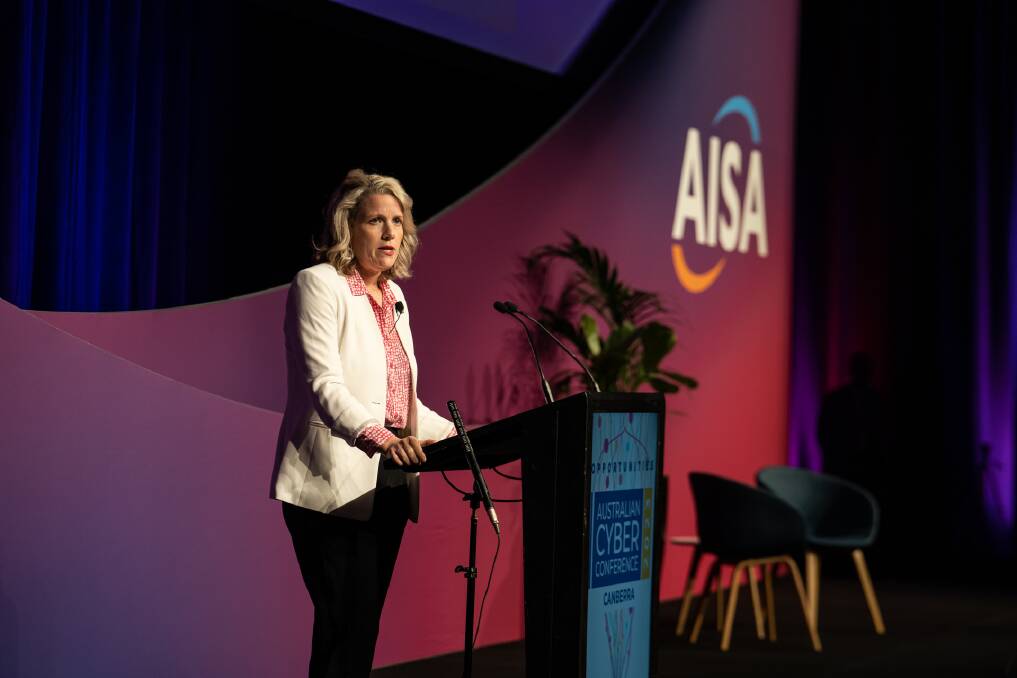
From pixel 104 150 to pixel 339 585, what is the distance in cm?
203

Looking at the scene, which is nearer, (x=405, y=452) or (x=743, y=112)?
(x=405, y=452)

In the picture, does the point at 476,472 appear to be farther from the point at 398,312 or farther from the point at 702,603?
the point at 702,603

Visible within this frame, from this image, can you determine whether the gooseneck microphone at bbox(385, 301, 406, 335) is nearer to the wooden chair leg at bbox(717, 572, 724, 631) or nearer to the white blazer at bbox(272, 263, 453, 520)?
the white blazer at bbox(272, 263, 453, 520)

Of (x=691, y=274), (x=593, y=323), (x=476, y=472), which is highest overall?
(x=691, y=274)

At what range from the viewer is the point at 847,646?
19.2ft

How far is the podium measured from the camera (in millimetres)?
2635

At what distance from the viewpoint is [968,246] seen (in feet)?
29.7

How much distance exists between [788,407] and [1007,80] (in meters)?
3.00

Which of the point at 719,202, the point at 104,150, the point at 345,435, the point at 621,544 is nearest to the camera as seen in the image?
the point at 345,435

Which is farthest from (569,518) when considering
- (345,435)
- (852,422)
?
(852,422)

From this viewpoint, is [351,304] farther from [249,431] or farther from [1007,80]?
[1007,80]

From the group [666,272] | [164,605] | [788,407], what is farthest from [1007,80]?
[164,605]

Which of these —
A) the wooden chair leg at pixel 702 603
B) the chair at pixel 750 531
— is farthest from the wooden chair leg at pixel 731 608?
the wooden chair leg at pixel 702 603

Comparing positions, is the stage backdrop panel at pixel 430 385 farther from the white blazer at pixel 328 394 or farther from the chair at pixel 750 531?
the white blazer at pixel 328 394
